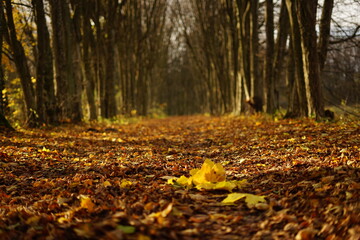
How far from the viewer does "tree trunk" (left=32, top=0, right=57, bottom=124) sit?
1053 centimetres

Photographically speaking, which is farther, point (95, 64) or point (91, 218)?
point (95, 64)

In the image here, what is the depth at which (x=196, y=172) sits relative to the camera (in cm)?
371

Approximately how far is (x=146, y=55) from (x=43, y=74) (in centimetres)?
1781

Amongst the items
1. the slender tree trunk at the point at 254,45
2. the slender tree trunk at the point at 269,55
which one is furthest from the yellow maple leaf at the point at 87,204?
the slender tree trunk at the point at 254,45

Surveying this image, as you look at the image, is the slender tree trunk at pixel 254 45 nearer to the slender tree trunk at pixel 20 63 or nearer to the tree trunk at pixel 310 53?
the tree trunk at pixel 310 53

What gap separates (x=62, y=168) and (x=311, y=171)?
3.51 m

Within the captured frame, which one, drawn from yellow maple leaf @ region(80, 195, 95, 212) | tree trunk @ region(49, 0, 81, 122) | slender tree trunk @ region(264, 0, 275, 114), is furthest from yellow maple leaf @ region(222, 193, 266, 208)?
slender tree trunk @ region(264, 0, 275, 114)

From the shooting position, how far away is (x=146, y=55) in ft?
92.6

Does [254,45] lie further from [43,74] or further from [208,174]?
[208,174]

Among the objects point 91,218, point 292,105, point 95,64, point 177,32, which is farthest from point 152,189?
point 177,32

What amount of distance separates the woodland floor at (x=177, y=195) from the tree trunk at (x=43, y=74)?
529cm

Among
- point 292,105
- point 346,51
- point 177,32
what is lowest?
point 292,105

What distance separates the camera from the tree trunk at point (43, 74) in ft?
34.6

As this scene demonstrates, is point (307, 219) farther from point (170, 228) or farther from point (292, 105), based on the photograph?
point (292, 105)
